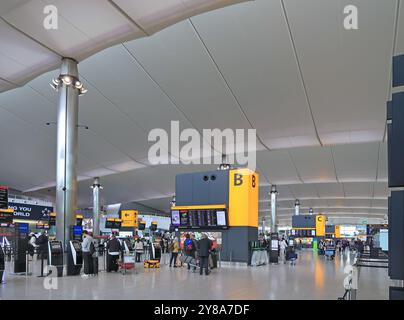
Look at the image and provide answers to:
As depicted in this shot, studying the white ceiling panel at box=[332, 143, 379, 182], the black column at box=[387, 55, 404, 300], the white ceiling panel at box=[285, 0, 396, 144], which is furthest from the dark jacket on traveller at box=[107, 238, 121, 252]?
the white ceiling panel at box=[332, 143, 379, 182]

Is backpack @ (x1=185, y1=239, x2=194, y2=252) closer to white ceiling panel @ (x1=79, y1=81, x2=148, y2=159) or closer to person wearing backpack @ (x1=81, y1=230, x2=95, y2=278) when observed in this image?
person wearing backpack @ (x1=81, y1=230, x2=95, y2=278)

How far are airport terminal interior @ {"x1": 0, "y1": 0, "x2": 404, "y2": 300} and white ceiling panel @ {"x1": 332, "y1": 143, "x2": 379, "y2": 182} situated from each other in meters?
0.23

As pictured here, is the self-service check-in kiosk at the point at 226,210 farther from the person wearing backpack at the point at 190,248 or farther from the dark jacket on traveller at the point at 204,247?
the dark jacket on traveller at the point at 204,247

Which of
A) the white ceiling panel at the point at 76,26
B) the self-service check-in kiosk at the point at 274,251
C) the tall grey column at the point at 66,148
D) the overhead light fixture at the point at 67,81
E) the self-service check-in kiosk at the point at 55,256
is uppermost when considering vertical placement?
the white ceiling panel at the point at 76,26

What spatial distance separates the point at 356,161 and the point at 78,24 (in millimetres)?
25545

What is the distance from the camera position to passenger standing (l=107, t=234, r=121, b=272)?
14891 millimetres

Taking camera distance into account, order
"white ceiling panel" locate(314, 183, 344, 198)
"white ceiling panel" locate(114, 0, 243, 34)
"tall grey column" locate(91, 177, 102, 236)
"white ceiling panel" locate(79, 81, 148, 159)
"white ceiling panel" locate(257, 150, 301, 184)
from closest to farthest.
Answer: "white ceiling panel" locate(114, 0, 243, 34), "white ceiling panel" locate(79, 81, 148, 159), "white ceiling panel" locate(257, 150, 301, 184), "tall grey column" locate(91, 177, 102, 236), "white ceiling panel" locate(314, 183, 344, 198)

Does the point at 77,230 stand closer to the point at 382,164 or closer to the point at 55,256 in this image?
the point at 55,256

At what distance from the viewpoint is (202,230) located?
2022cm

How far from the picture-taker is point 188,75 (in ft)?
63.9

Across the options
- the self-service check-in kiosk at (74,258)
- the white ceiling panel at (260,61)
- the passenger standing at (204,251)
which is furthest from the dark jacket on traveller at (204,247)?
the white ceiling panel at (260,61)

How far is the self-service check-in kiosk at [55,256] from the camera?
1308cm

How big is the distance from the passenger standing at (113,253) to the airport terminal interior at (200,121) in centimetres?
5

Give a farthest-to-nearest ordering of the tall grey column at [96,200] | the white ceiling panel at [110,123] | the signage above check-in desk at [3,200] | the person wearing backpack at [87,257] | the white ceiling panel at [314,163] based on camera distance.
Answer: the tall grey column at [96,200]
the white ceiling panel at [314,163]
the white ceiling panel at [110,123]
the signage above check-in desk at [3,200]
the person wearing backpack at [87,257]
